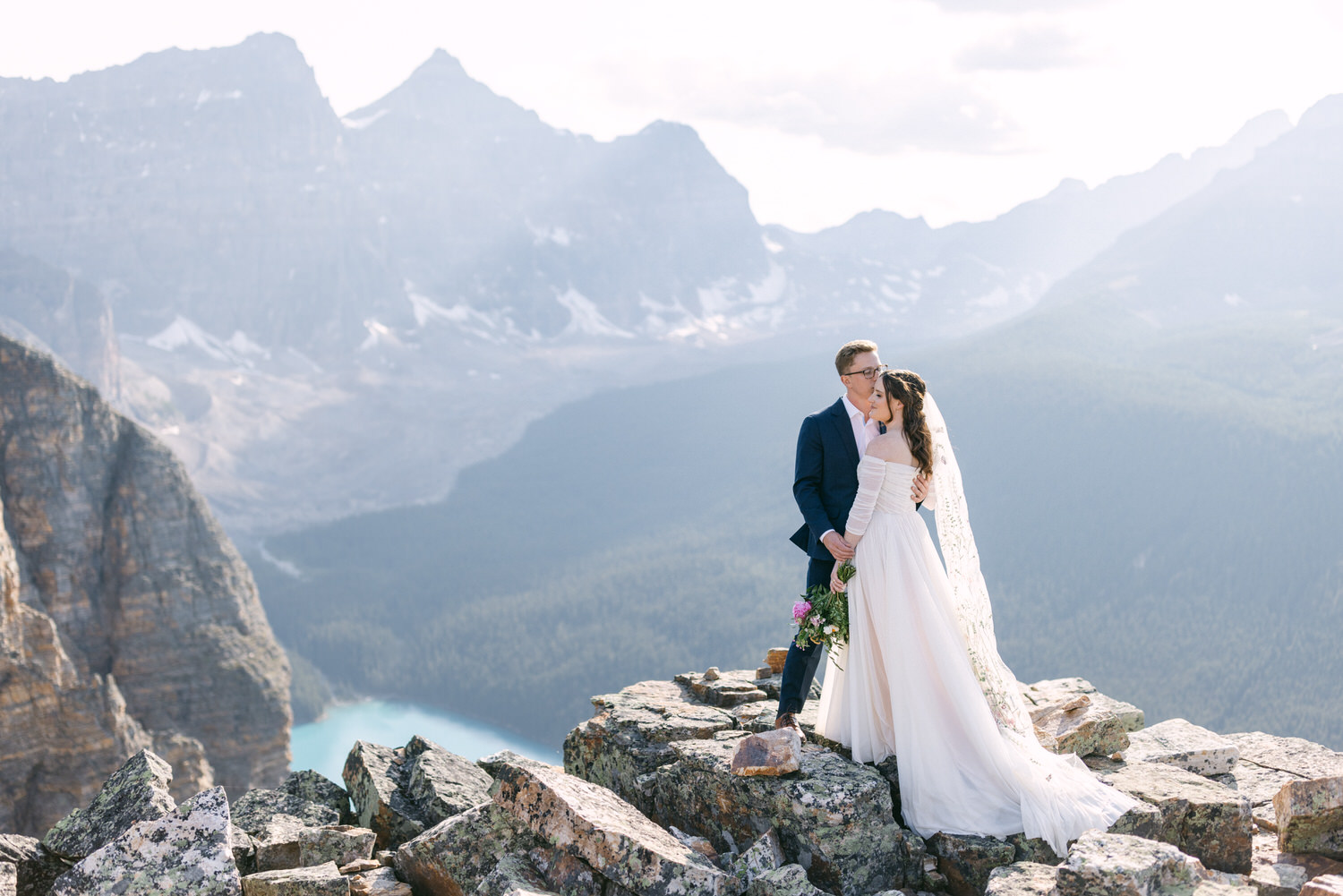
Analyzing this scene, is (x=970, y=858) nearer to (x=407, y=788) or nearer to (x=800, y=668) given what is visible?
(x=800, y=668)

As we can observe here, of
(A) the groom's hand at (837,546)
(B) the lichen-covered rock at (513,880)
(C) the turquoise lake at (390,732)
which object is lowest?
(C) the turquoise lake at (390,732)

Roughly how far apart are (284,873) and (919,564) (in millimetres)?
5753

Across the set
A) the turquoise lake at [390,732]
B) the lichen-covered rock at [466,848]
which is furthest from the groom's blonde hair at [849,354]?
the turquoise lake at [390,732]

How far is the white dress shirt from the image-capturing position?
27.0 ft

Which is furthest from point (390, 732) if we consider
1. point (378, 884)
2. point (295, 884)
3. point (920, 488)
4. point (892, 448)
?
point (892, 448)

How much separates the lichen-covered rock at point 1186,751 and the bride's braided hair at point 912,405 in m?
4.64

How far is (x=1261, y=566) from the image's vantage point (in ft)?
475

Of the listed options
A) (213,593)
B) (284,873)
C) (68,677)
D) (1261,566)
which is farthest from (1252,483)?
(284,873)

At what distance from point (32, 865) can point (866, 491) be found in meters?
7.58

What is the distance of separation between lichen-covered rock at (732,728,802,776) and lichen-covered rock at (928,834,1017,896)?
4.22 ft

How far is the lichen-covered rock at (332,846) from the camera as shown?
8.39 metres

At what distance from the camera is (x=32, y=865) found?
7.65 metres

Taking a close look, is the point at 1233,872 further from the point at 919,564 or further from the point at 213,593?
the point at 213,593

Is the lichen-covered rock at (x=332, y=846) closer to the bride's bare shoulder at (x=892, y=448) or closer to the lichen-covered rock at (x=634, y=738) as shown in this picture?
the lichen-covered rock at (x=634, y=738)
